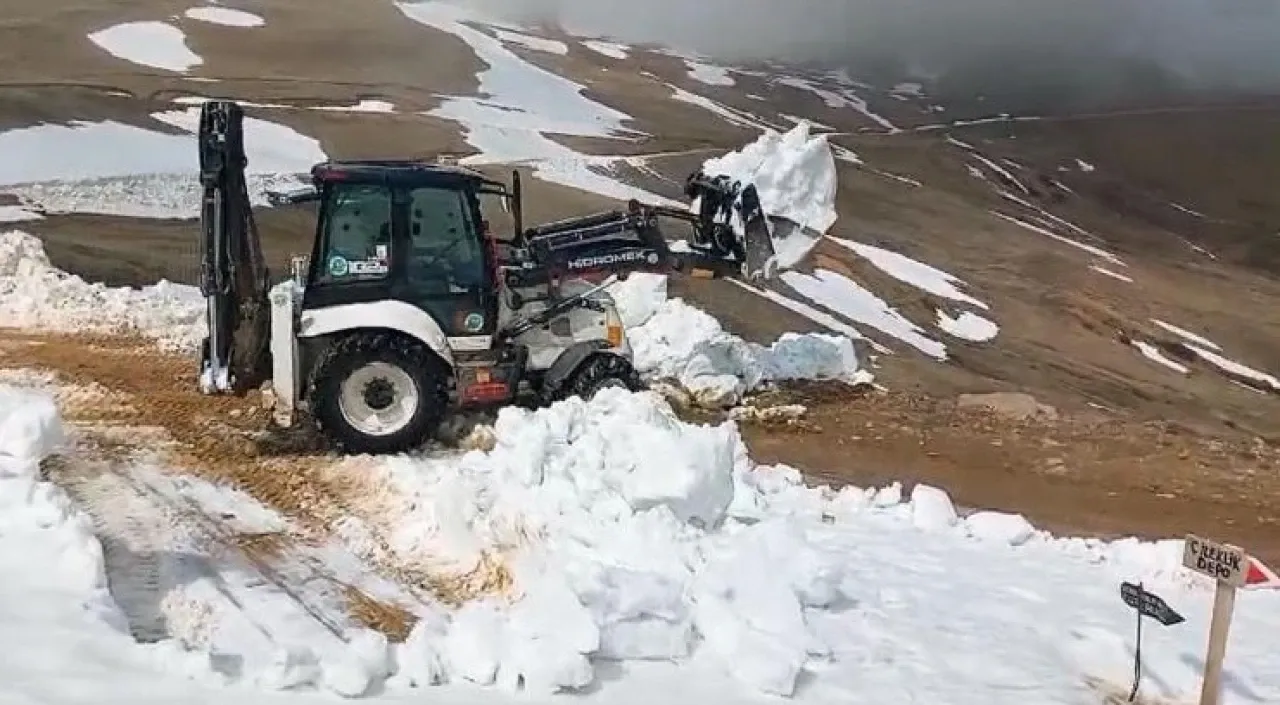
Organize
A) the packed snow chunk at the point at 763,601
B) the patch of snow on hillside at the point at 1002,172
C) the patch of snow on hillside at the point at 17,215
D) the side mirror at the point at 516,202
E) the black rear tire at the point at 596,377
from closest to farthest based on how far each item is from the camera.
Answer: the packed snow chunk at the point at 763,601 < the side mirror at the point at 516,202 < the black rear tire at the point at 596,377 < the patch of snow on hillside at the point at 17,215 < the patch of snow on hillside at the point at 1002,172

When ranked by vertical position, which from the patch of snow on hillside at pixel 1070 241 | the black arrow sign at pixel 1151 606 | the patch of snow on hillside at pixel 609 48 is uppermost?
the patch of snow on hillside at pixel 609 48

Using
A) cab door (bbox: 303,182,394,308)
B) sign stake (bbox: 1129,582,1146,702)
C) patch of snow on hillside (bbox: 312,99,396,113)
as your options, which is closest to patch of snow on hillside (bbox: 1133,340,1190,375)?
cab door (bbox: 303,182,394,308)

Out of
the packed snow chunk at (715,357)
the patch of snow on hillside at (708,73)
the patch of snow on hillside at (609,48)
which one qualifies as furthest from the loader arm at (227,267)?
the patch of snow on hillside at (609,48)

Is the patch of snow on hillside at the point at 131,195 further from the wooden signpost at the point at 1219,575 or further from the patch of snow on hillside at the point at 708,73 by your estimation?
the patch of snow on hillside at the point at 708,73

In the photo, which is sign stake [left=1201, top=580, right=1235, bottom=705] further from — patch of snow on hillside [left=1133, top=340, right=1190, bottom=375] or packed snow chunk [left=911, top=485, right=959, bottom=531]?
patch of snow on hillside [left=1133, top=340, right=1190, bottom=375]

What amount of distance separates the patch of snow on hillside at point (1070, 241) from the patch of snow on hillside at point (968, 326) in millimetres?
15568

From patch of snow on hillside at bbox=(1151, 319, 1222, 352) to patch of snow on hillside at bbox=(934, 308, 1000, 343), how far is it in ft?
23.7

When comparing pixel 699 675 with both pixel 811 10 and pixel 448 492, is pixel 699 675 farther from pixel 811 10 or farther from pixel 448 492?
pixel 811 10

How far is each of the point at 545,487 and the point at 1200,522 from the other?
6032 millimetres

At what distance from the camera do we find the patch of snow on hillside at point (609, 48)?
294 ft

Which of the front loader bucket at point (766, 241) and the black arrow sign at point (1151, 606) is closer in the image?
the black arrow sign at point (1151, 606)

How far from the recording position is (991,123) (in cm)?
8450

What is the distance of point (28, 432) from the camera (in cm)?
857

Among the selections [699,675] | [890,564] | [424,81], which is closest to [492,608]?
[699,675]
